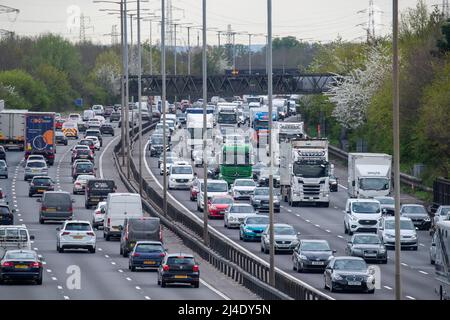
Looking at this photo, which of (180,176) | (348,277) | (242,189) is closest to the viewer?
(348,277)

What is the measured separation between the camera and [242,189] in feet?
288

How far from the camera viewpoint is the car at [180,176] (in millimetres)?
97438

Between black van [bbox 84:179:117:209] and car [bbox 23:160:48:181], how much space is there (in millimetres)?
17579

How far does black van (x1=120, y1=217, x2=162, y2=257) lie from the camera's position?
6211 cm

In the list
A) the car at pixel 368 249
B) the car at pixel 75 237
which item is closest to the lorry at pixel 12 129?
the car at pixel 75 237

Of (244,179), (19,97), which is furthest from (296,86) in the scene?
(244,179)

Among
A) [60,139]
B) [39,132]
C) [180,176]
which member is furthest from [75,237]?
[60,139]

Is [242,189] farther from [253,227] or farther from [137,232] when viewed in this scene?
[137,232]

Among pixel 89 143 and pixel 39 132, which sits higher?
pixel 39 132

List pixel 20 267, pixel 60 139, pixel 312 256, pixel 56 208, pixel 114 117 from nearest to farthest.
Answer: pixel 20 267 < pixel 312 256 < pixel 56 208 < pixel 60 139 < pixel 114 117

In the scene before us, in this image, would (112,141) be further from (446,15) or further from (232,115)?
(446,15)

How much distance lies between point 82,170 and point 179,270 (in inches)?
2060

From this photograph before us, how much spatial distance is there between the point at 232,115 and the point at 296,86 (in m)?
6.93

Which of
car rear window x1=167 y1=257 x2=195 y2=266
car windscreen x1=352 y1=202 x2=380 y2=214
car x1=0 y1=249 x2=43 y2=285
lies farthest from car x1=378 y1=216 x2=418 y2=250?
car x1=0 y1=249 x2=43 y2=285
